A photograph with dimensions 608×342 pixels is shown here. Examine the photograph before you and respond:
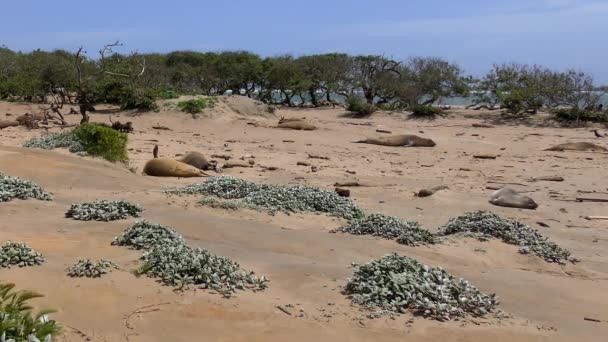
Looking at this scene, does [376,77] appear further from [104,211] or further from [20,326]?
[20,326]

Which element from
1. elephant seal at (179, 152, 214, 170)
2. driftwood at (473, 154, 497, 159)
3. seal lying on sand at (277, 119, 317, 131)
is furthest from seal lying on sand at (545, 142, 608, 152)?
elephant seal at (179, 152, 214, 170)

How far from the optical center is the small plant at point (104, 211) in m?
6.49

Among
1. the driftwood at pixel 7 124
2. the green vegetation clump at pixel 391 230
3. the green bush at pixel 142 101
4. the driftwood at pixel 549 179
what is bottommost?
the driftwood at pixel 549 179

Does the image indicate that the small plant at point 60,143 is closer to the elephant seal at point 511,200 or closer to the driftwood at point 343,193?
the driftwood at point 343,193

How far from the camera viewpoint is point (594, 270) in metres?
6.56

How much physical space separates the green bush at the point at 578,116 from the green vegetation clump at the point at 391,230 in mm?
15532

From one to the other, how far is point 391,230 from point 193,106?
523 inches

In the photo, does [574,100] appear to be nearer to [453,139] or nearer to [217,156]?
[453,139]

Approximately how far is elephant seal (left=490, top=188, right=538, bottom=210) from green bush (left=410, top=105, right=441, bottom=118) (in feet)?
43.6

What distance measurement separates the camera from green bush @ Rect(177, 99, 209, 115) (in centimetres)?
1934

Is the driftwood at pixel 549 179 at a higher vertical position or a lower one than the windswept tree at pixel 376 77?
lower

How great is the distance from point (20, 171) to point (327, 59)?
20.6 m

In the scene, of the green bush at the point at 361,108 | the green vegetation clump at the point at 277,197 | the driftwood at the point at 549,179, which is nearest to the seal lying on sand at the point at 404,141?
the driftwood at the point at 549,179

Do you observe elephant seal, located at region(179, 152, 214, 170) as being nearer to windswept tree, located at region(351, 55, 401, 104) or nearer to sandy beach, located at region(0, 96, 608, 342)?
sandy beach, located at region(0, 96, 608, 342)
